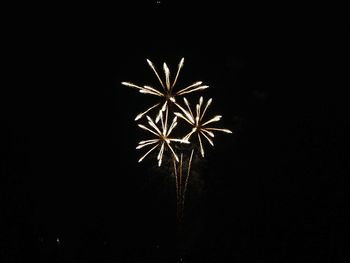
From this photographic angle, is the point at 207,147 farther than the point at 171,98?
Yes

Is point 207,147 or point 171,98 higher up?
point 207,147

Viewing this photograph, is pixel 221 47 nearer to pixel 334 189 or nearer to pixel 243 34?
pixel 243 34

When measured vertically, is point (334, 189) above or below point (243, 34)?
below

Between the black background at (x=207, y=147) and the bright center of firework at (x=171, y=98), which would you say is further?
the black background at (x=207, y=147)

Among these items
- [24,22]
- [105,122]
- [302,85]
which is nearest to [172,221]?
[105,122]

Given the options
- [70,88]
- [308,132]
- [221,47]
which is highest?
[221,47]

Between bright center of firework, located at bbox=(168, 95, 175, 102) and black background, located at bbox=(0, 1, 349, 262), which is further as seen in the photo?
black background, located at bbox=(0, 1, 349, 262)

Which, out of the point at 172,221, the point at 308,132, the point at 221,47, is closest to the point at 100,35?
the point at 221,47
